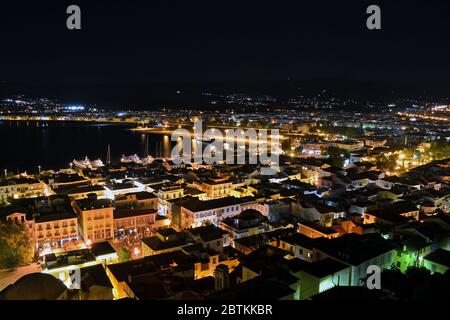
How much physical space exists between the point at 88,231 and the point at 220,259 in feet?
9.55

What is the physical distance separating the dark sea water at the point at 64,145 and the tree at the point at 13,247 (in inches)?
409

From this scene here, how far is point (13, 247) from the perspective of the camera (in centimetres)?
589

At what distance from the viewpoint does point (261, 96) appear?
65750mm

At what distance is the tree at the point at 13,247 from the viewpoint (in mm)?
5805

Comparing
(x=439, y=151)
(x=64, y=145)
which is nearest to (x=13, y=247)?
(x=439, y=151)

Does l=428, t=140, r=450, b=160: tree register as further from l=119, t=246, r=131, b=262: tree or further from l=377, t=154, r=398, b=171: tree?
l=119, t=246, r=131, b=262: tree

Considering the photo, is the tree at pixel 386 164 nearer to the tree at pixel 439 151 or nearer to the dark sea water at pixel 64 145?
the tree at pixel 439 151

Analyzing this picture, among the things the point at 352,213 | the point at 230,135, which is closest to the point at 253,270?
the point at 352,213

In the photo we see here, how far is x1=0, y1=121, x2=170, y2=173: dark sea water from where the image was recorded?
17.8 m
